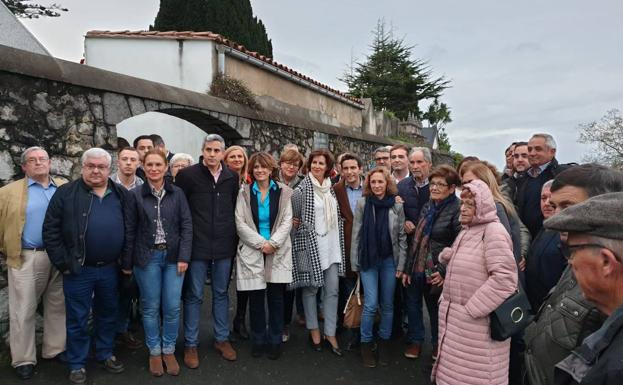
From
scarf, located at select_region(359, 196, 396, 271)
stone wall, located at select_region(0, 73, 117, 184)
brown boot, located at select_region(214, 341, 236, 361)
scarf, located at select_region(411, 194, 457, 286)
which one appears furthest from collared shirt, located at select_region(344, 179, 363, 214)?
stone wall, located at select_region(0, 73, 117, 184)

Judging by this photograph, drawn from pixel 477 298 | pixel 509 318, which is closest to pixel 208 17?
pixel 477 298

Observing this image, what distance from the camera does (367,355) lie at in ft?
11.6

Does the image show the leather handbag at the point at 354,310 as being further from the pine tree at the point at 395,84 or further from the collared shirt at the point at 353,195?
the pine tree at the point at 395,84

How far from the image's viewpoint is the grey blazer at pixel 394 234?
358 cm

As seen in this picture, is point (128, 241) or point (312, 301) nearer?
point (128, 241)

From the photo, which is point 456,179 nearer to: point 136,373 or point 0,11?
point 136,373

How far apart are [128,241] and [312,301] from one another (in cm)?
171

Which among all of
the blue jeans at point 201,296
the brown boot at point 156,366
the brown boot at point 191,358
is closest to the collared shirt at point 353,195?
the blue jeans at point 201,296

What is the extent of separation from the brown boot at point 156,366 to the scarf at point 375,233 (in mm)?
1898

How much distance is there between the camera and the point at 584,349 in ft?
3.45

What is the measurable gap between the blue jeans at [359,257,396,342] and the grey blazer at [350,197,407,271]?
8 centimetres

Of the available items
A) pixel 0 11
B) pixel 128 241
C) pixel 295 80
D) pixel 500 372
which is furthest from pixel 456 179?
pixel 0 11

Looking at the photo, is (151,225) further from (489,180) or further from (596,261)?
(596,261)

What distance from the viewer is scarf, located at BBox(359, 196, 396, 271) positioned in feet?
11.7
